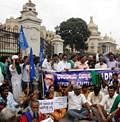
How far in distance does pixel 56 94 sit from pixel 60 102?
0.51 metres

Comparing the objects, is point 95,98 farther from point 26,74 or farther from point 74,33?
point 74,33

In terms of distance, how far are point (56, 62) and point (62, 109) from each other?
3671 mm

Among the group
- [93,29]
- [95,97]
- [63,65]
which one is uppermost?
[93,29]

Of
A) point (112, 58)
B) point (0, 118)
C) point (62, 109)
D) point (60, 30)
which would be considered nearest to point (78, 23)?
point (60, 30)

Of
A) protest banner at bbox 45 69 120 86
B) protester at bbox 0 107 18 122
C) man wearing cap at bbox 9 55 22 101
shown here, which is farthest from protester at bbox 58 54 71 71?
protester at bbox 0 107 18 122

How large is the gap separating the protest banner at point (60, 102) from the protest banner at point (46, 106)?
30cm

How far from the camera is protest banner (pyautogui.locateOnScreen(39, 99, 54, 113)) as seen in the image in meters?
8.71

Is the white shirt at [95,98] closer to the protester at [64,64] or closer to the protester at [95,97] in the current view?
the protester at [95,97]

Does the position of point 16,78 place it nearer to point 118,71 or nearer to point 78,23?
point 118,71

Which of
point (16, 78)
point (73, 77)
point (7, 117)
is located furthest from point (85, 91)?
point (7, 117)

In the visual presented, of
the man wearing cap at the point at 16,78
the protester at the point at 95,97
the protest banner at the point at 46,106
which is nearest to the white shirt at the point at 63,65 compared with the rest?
the man wearing cap at the point at 16,78

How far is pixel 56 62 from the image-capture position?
13016 mm

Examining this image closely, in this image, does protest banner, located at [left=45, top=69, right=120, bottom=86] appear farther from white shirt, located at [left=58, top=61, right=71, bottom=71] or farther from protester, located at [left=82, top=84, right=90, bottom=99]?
white shirt, located at [left=58, top=61, right=71, bottom=71]

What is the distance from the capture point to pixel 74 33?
6800 centimetres
